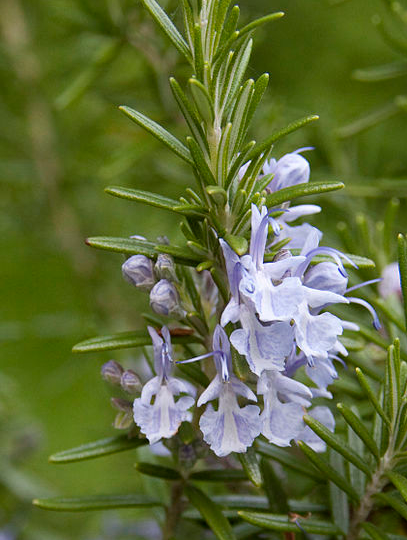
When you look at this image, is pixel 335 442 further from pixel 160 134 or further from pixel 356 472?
pixel 160 134

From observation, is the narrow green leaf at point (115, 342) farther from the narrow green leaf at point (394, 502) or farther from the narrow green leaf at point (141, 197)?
the narrow green leaf at point (394, 502)

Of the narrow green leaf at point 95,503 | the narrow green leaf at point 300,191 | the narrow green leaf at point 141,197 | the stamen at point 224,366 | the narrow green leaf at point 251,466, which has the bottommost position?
the narrow green leaf at point 95,503

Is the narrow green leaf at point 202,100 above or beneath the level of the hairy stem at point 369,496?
above

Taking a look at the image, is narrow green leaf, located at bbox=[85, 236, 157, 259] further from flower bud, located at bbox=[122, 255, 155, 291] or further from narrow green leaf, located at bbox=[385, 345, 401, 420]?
narrow green leaf, located at bbox=[385, 345, 401, 420]

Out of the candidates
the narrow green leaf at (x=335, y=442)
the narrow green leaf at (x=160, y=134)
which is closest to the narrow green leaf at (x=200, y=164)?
the narrow green leaf at (x=160, y=134)

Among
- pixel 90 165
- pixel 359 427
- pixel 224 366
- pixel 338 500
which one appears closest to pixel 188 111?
pixel 224 366

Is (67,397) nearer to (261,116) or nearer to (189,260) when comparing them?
(261,116)

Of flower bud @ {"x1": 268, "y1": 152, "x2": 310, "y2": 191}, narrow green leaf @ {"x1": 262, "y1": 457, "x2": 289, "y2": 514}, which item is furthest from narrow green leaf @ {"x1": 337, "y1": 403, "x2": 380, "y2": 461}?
flower bud @ {"x1": 268, "y1": 152, "x2": 310, "y2": 191}
